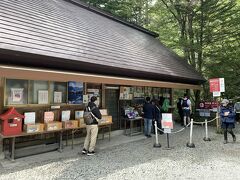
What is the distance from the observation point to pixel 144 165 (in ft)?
19.6

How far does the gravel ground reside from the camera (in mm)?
5230

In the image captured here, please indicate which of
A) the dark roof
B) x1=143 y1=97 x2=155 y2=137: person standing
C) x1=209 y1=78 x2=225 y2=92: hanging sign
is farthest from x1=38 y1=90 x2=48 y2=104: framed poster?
x1=209 y1=78 x2=225 y2=92: hanging sign

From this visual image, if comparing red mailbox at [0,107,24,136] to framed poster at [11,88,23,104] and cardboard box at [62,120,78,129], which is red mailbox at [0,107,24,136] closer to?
framed poster at [11,88,23,104]

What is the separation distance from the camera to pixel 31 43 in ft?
19.6

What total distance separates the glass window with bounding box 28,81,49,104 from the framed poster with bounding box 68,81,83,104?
93cm

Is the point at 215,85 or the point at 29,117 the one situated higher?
the point at 215,85

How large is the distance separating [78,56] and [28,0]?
4.32m

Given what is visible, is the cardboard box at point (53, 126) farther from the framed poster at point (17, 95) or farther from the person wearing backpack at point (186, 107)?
the person wearing backpack at point (186, 107)

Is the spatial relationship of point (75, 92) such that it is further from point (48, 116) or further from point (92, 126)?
point (92, 126)

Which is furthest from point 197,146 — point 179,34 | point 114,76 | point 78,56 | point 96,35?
point 179,34

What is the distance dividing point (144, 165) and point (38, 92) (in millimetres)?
4078

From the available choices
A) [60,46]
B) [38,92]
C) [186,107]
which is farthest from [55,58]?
[186,107]

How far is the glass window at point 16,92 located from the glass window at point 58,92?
3.01 ft

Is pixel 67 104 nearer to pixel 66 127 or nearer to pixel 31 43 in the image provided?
pixel 66 127
